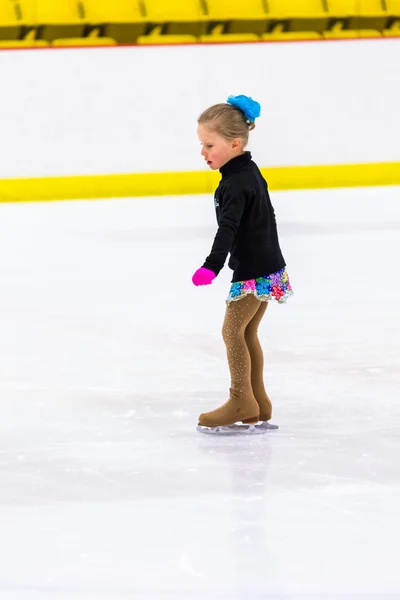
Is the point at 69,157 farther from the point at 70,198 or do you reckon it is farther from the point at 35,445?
the point at 35,445

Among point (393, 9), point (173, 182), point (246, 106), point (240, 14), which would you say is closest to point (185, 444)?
point (246, 106)

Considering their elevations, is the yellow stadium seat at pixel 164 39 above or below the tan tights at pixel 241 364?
below

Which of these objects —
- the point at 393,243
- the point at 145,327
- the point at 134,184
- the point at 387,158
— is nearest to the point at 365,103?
the point at 387,158

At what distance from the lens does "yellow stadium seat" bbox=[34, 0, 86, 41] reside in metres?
8.23

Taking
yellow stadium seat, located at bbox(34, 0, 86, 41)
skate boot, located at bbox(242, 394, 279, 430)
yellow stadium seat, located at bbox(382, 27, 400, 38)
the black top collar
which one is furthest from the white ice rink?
yellow stadium seat, located at bbox(382, 27, 400, 38)

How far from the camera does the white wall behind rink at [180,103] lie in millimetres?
7883

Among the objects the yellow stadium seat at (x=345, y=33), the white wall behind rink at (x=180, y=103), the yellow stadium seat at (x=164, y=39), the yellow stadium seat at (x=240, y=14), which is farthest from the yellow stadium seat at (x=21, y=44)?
the yellow stadium seat at (x=345, y=33)

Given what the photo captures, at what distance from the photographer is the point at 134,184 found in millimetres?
8133

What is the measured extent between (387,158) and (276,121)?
875mm

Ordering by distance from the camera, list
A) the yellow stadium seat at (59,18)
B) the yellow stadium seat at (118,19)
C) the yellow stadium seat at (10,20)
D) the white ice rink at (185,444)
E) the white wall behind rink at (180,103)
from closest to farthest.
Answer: the white ice rink at (185,444) → the white wall behind rink at (180,103) → the yellow stadium seat at (10,20) → the yellow stadium seat at (59,18) → the yellow stadium seat at (118,19)

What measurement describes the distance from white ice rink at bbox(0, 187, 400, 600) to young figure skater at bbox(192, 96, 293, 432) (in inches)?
6.7

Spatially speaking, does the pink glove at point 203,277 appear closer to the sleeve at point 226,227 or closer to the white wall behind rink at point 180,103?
the sleeve at point 226,227

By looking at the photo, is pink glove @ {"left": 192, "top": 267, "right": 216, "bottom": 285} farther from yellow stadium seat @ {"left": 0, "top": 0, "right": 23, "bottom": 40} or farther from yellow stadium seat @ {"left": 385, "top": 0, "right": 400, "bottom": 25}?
yellow stadium seat @ {"left": 385, "top": 0, "right": 400, "bottom": 25}

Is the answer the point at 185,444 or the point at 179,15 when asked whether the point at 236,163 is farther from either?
the point at 179,15
